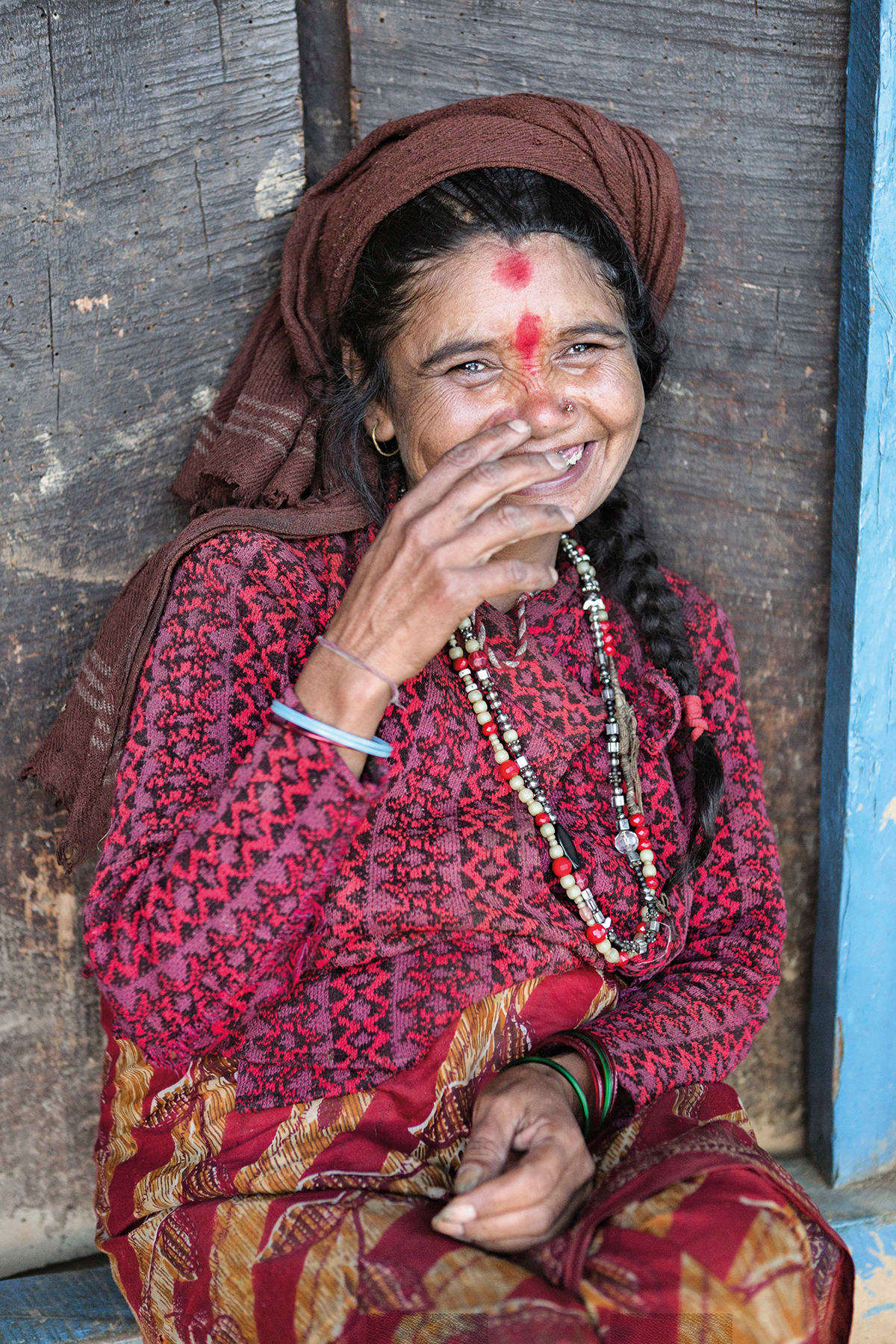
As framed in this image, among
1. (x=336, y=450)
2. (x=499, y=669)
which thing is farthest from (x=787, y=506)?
(x=336, y=450)

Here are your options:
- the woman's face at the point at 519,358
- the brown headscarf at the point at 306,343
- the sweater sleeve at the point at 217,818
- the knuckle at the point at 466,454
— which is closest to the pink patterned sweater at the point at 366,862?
the sweater sleeve at the point at 217,818

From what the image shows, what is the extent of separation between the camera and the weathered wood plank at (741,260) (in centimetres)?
176

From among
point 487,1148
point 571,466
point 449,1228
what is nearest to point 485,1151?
point 487,1148

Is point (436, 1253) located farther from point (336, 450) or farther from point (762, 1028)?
point (762, 1028)

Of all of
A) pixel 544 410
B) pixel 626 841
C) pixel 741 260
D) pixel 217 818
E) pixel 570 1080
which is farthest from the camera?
pixel 741 260

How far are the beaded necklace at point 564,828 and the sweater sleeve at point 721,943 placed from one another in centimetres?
10

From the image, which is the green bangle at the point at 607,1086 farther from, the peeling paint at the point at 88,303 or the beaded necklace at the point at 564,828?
the peeling paint at the point at 88,303

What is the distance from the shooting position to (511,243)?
57.4 inches

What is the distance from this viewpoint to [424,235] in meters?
1.47

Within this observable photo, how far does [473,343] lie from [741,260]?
2.36 feet

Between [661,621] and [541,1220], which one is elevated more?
[661,621]

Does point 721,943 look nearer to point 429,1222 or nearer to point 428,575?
point 429,1222

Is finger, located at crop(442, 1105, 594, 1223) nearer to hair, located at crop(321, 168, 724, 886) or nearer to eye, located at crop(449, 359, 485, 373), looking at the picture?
hair, located at crop(321, 168, 724, 886)

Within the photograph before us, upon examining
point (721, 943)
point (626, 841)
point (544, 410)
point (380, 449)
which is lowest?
point (721, 943)
